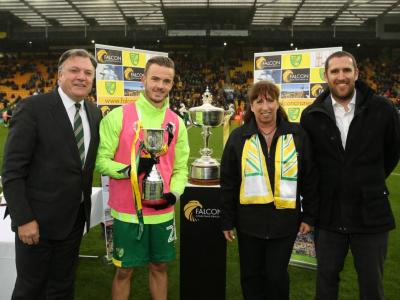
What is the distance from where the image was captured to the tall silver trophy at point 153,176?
225 cm

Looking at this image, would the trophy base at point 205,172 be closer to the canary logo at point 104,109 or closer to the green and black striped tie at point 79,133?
the green and black striped tie at point 79,133

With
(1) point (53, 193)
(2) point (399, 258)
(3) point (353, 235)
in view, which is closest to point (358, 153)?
(3) point (353, 235)

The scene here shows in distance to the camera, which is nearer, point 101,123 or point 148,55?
point 101,123

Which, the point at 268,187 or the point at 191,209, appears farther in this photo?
the point at 191,209

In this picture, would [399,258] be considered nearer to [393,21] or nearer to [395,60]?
[393,21]

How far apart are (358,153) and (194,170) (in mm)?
1164

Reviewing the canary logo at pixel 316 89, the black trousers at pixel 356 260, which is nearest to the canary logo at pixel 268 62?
the canary logo at pixel 316 89

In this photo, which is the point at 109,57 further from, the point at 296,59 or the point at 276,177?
the point at 276,177

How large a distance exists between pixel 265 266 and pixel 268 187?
0.51 metres

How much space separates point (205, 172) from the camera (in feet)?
9.43

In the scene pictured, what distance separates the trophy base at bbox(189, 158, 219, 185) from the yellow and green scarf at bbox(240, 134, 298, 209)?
0.57m

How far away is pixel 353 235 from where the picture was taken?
90.1 inches

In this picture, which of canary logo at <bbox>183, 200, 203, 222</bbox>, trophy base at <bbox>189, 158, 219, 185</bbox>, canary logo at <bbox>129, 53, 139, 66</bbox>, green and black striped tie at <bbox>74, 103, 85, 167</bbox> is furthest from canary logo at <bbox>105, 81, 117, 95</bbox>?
green and black striped tie at <bbox>74, 103, 85, 167</bbox>

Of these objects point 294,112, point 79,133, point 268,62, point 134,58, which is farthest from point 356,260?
point 134,58
